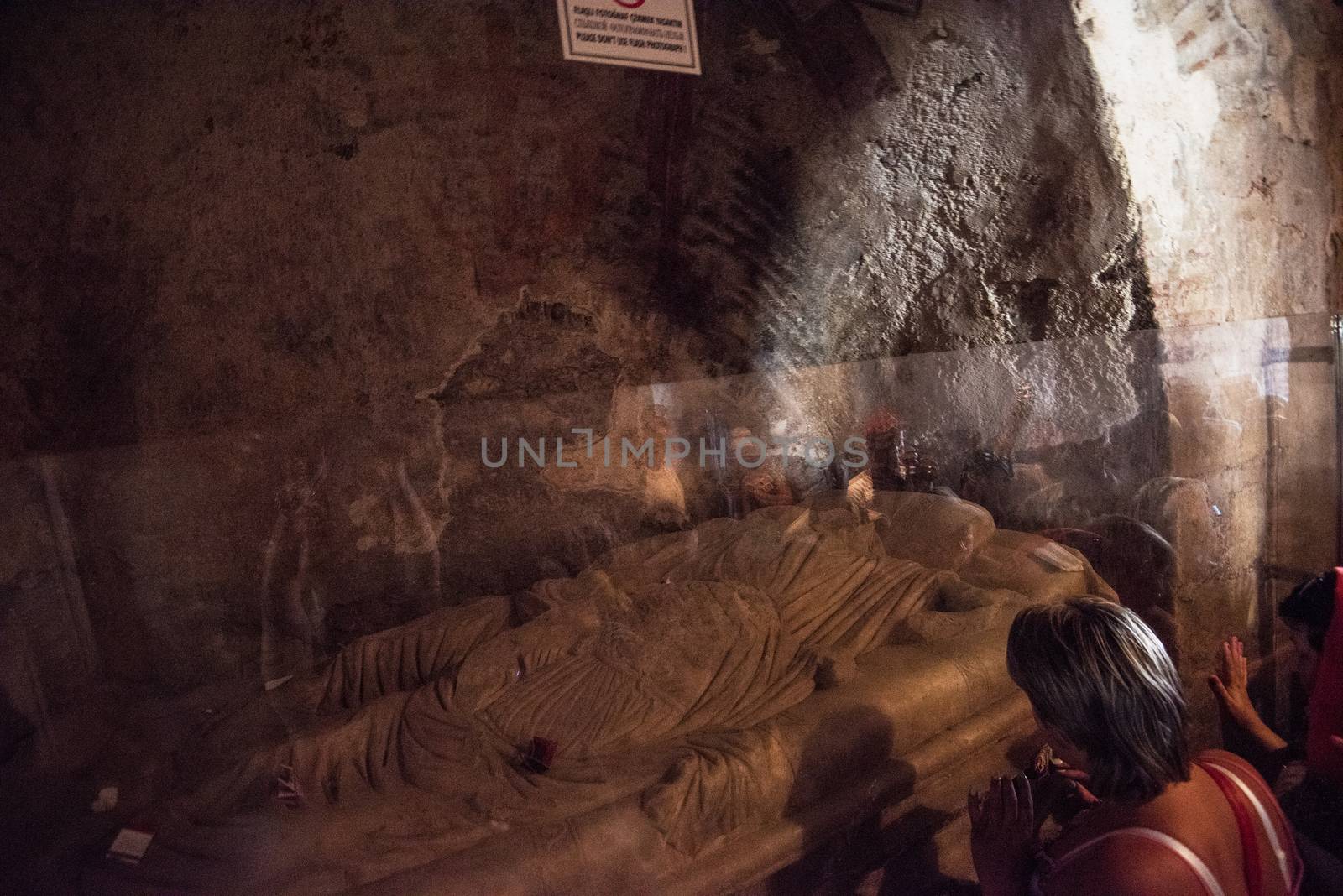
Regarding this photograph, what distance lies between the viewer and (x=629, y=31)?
7.81 ft

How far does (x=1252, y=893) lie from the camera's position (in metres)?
1.28

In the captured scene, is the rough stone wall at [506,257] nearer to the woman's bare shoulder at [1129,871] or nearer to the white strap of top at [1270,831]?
the white strap of top at [1270,831]

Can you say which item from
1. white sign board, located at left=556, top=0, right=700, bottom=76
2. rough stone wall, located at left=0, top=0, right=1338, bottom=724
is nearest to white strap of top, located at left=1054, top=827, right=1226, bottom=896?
white sign board, located at left=556, top=0, right=700, bottom=76

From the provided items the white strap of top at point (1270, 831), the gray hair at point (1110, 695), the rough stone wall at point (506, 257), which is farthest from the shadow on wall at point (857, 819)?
the rough stone wall at point (506, 257)

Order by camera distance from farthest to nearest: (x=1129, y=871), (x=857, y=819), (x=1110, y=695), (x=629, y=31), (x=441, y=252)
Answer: (x=441, y=252) < (x=629, y=31) < (x=857, y=819) < (x=1110, y=695) < (x=1129, y=871)

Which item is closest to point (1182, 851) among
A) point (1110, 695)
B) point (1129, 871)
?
point (1129, 871)

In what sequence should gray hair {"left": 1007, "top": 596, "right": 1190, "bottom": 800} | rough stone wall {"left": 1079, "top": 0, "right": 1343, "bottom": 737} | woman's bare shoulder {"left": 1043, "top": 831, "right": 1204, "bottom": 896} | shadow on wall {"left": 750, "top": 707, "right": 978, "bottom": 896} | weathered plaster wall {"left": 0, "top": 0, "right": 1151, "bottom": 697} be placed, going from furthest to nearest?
rough stone wall {"left": 1079, "top": 0, "right": 1343, "bottom": 737} → weathered plaster wall {"left": 0, "top": 0, "right": 1151, "bottom": 697} → shadow on wall {"left": 750, "top": 707, "right": 978, "bottom": 896} → gray hair {"left": 1007, "top": 596, "right": 1190, "bottom": 800} → woman's bare shoulder {"left": 1043, "top": 831, "right": 1204, "bottom": 896}

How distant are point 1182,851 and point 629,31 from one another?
2322 mm

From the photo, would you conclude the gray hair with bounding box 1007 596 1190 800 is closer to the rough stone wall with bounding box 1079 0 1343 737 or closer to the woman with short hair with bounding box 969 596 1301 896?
the woman with short hair with bounding box 969 596 1301 896

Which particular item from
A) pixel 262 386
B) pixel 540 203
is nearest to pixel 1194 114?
pixel 540 203

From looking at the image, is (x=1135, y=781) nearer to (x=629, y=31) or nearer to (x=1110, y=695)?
(x=1110, y=695)

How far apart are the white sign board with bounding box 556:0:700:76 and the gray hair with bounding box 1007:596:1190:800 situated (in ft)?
6.37

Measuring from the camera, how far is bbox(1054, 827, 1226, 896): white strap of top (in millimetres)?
1207

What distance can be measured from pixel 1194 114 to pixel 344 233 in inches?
145
